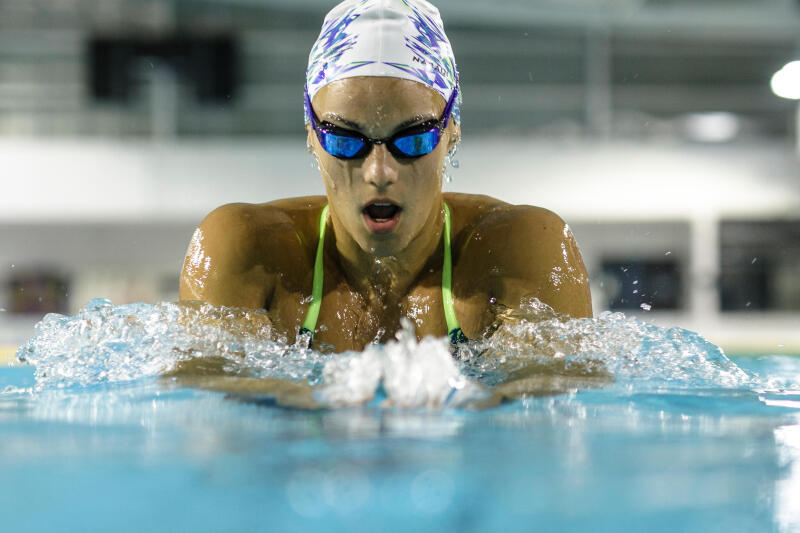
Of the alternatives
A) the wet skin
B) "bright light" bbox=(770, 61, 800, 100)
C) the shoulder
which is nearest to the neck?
the wet skin

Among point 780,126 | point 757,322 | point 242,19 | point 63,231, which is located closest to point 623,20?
point 780,126

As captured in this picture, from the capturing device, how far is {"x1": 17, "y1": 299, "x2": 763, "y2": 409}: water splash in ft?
5.95

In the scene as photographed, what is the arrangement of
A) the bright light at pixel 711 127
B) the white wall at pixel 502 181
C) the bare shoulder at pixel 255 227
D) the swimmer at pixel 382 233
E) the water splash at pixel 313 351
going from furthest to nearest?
the bright light at pixel 711 127
the white wall at pixel 502 181
the bare shoulder at pixel 255 227
the swimmer at pixel 382 233
the water splash at pixel 313 351

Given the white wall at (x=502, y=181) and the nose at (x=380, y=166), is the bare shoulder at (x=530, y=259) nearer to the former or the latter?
the nose at (x=380, y=166)

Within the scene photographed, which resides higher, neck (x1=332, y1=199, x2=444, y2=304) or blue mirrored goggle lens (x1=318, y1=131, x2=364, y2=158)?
blue mirrored goggle lens (x1=318, y1=131, x2=364, y2=158)

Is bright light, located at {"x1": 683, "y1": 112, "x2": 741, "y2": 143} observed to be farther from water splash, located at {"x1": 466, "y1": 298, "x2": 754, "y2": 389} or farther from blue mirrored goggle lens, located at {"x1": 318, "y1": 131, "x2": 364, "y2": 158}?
blue mirrored goggle lens, located at {"x1": 318, "y1": 131, "x2": 364, "y2": 158}

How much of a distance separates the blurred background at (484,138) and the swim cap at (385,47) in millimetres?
6941

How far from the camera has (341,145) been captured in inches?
75.1

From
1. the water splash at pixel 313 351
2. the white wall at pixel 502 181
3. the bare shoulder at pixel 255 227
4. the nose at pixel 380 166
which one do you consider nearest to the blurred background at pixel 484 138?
the white wall at pixel 502 181

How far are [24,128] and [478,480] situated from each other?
Answer: 1163cm

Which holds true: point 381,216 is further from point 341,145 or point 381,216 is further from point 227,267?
point 227,267

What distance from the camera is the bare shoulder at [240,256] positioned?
201 centimetres

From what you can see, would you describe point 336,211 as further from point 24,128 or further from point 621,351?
point 24,128

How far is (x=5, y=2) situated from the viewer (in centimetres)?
1180
